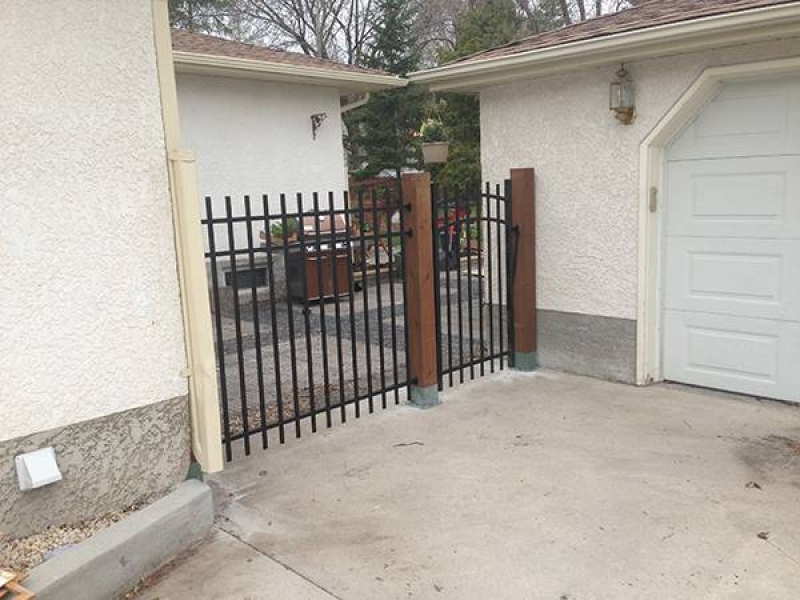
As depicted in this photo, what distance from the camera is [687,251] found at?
17.8 feet

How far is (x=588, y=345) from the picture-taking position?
599 cm

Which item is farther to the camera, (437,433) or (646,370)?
(646,370)

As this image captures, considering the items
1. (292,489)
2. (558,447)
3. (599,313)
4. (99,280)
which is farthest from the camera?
(599,313)

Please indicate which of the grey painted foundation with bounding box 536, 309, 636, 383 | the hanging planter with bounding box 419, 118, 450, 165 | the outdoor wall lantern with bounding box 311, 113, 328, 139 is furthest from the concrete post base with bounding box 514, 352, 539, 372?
the hanging planter with bounding box 419, 118, 450, 165

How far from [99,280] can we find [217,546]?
54.5 inches

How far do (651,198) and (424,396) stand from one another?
7.85 feet

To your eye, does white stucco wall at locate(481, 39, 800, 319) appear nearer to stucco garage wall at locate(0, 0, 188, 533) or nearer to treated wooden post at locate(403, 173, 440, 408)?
treated wooden post at locate(403, 173, 440, 408)

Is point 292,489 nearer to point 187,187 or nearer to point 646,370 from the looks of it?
point 187,187

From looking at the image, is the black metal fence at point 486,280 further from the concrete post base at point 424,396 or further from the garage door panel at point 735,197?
the garage door panel at point 735,197

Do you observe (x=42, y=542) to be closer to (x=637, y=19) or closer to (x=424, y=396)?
(x=424, y=396)

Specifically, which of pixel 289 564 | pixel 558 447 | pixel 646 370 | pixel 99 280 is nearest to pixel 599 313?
pixel 646 370

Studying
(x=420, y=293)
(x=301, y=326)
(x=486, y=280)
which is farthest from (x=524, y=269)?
(x=301, y=326)

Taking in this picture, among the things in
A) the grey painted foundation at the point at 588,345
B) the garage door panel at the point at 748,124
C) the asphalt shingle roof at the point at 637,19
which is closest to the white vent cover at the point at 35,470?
the grey painted foundation at the point at 588,345

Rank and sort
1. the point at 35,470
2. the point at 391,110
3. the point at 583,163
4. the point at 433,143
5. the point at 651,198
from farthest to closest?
the point at 391,110 → the point at 433,143 → the point at 583,163 → the point at 651,198 → the point at 35,470
